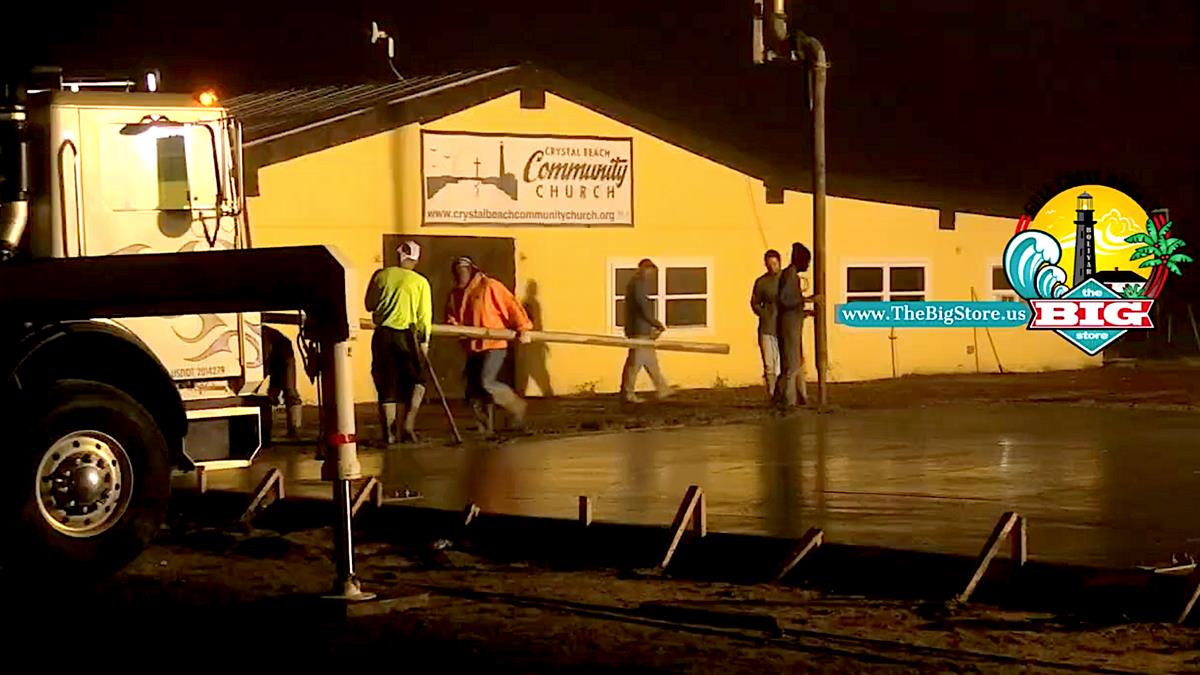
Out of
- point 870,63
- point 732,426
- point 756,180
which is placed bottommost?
point 732,426

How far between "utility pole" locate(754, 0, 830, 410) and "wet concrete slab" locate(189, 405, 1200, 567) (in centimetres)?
181

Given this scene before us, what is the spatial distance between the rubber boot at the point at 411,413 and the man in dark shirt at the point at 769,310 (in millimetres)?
5521

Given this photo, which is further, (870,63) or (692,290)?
(870,63)

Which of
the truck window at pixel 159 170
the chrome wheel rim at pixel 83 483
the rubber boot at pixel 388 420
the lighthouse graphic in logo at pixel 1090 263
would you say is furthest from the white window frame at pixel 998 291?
the chrome wheel rim at pixel 83 483

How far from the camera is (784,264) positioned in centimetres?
2781

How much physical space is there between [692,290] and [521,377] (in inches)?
121

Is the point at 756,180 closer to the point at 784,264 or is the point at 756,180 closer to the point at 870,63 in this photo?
the point at 784,264

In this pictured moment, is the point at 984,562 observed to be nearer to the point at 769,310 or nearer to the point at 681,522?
the point at 681,522

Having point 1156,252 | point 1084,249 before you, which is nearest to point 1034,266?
point 1084,249

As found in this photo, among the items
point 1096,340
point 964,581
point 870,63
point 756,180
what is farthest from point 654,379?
point 870,63

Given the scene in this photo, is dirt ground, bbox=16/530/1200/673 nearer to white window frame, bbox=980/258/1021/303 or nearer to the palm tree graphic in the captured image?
white window frame, bbox=980/258/1021/303

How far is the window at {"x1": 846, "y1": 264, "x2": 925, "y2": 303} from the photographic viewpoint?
92.3 ft

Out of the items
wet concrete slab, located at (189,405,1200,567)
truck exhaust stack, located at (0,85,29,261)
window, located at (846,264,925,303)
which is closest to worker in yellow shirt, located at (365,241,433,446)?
wet concrete slab, located at (189,405,1200,567)

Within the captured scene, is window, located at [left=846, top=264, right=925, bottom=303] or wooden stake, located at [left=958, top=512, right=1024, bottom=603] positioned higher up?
window, located at [left=846, top=264, right=925, bottom=303]
